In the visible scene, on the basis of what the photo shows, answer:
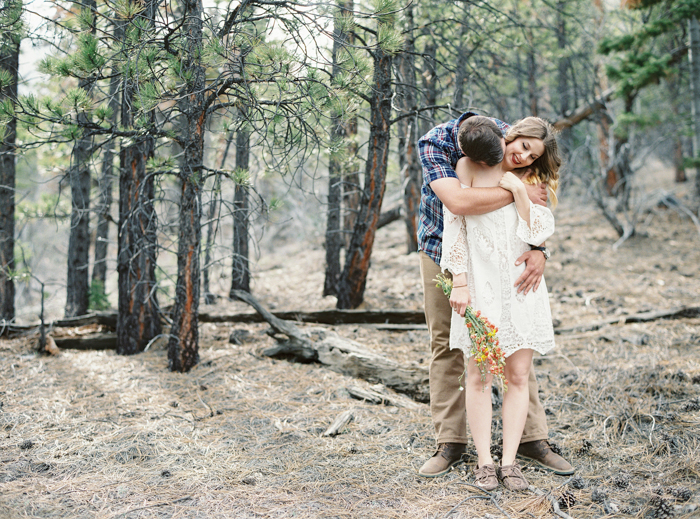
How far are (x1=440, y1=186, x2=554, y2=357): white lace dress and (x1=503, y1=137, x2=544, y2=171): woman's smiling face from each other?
218mm

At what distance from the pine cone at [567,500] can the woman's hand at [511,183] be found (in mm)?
1481

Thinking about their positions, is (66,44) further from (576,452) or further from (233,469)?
(576,452)

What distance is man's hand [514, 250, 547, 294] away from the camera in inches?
98.3

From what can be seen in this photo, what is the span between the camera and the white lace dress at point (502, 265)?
2.50 meters

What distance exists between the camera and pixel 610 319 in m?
5.50

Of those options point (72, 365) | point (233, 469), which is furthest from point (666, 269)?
point (72, 365)

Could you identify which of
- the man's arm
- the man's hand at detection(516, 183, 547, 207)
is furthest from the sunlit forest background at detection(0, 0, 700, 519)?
the man's arm

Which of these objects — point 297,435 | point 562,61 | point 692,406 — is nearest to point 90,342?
point 297,435

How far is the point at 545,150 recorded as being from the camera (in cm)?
248

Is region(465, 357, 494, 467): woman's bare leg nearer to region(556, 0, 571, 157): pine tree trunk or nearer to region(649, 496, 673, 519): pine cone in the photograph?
region(649, 496, 673, 519): pine cone

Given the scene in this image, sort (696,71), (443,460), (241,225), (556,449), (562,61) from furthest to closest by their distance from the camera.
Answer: (562,61)
(696,71)
(241,225)
(556,449)
(443,460)

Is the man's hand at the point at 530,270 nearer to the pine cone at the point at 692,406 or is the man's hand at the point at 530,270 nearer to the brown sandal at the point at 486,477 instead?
the brown sandal at the point at 486,477

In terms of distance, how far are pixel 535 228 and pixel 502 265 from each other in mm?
249

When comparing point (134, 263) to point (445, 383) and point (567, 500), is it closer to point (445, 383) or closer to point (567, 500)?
point (445, 383)
